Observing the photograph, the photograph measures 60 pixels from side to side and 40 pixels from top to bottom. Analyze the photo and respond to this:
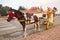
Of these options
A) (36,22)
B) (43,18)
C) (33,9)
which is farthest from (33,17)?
(43,18)

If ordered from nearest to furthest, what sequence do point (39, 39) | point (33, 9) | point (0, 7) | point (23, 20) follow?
point (39, 39) < point (23, 20) < point (33, 9) < point (0, 7)

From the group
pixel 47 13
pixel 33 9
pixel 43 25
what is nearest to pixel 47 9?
pixel 47 13

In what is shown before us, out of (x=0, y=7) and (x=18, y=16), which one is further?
(x=0, y=7)

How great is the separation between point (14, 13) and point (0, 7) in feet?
14.2

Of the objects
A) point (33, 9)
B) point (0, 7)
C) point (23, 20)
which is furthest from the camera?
point (0, 7)

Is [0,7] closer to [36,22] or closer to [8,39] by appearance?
[36,22]

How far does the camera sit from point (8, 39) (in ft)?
33.9

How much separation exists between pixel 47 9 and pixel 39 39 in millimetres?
3437

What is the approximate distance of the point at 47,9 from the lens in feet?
42.6

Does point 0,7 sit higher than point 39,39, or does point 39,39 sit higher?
point 0,7

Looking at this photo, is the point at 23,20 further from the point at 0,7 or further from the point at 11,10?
the point at 0,7

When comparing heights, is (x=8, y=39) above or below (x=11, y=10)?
below

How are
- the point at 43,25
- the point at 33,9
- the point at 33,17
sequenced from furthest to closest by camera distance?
the point at 43,25
the point at 33,17
the point at 33,9

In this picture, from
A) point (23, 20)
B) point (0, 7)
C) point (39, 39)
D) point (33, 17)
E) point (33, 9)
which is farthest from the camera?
point (0, 7)
